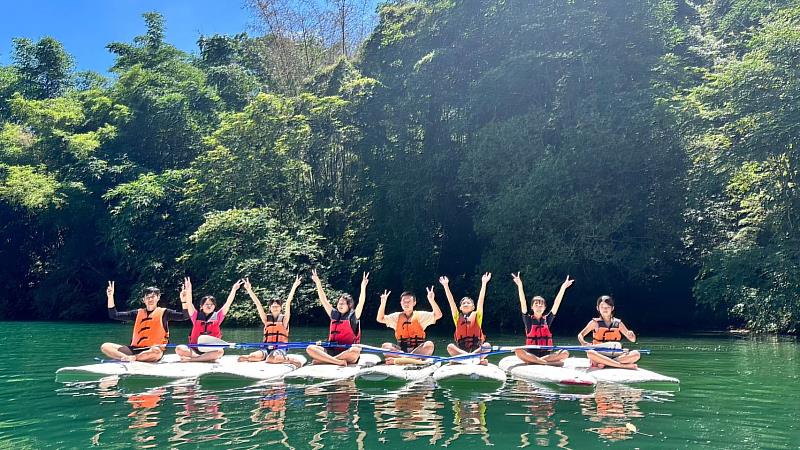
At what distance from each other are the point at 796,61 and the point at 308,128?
630 inches

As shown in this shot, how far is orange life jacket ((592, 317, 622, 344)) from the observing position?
9758 mm

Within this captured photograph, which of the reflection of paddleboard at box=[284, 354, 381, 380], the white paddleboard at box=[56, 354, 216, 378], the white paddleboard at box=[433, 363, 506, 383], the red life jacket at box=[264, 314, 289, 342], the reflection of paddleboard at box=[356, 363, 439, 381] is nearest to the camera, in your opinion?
the white paddleboard at box=[433, 363, 506, 383]

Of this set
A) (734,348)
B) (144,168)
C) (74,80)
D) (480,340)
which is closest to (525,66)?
(734,348)

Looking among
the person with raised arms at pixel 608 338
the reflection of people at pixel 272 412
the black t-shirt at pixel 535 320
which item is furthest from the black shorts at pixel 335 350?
the person with raised arms at pixel 608 338

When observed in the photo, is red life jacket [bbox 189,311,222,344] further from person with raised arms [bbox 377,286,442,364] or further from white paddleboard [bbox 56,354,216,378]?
person with raised arms [bbox 377,286,442,364]

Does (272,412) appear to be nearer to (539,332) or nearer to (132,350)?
(132,350)

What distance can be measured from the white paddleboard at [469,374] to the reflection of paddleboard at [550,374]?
0.49 m

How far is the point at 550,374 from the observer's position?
8.71 m

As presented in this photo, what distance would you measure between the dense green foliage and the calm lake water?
7583 mm

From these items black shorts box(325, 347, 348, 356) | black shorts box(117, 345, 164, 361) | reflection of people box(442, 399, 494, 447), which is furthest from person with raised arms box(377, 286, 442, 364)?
black shorts box(117, 345, 164, 361)

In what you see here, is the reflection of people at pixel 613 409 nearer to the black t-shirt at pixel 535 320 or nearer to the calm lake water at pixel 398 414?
the calm lake water at pixel 398 414

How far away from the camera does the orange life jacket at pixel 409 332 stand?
34.9 feet

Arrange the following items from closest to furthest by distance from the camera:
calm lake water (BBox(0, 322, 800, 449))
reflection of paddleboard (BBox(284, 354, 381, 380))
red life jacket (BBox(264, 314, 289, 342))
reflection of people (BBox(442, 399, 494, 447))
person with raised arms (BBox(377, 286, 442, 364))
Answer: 1. calm lake water (BBox(0, 322, 800, 449))
2. reflection of people (BBox(442, 399, 494, 447))
3. reflection of paddleboard (BBox(284, 354, 381, 380))
4. person with raised arms (BBox(377, 286, 442, 364))
5. red life jacket (BBox(264, 314, 289, 342))

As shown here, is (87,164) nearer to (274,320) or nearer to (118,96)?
(118,96)
